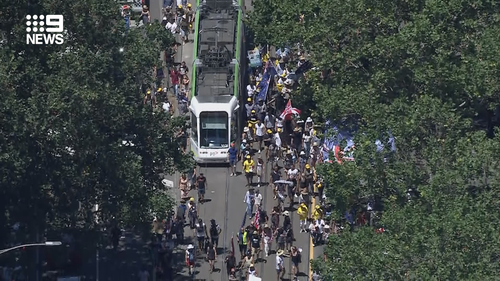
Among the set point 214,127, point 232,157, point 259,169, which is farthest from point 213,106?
point 259,169

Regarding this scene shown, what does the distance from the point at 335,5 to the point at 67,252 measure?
12.9m

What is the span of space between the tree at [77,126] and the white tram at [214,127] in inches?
368

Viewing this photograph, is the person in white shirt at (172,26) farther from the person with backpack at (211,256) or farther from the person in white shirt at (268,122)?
the person with backpack at (211,256)

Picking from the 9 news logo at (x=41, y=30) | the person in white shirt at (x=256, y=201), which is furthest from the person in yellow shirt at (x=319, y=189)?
the 9 news logo at (x=41, y=30)

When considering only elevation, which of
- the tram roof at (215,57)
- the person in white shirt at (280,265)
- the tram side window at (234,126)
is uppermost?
the tram roof at (215,57)

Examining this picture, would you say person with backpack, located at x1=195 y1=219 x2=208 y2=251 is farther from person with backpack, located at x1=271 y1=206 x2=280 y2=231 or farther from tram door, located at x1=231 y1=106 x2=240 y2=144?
tram door, located at x1=231 y1=106 x2=240 y2=144

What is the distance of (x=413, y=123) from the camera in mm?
56812

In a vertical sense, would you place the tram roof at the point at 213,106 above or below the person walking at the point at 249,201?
above

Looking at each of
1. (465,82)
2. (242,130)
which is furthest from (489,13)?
(242,130)

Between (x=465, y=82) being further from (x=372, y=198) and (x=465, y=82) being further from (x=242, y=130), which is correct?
(x=242, y=130)

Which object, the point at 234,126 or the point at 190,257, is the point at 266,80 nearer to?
the point at 234,126

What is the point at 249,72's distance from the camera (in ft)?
245

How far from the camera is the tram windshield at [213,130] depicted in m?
69.6

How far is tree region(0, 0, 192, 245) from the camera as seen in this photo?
179 feet
